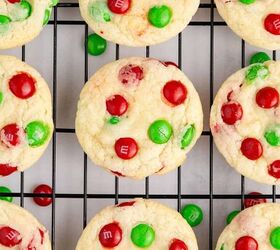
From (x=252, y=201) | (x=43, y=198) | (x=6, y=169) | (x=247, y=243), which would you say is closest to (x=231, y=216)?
(x=252, y=201)

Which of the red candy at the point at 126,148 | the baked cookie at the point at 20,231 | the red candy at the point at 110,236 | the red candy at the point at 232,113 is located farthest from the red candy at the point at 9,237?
the red candy at the point at 232,113

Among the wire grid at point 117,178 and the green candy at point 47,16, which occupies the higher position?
the green candy at point 47,16

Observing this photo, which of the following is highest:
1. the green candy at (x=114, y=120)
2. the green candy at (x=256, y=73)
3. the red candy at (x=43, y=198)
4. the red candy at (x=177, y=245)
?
the green candy at (x=256, y=73)

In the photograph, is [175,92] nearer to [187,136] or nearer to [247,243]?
[187,136]

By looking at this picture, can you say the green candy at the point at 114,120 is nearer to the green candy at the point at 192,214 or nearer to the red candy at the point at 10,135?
the red candy at the point at 10,135

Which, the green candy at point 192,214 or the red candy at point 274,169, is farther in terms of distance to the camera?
the green candy at point 192,214

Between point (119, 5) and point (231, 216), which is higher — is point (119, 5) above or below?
above
